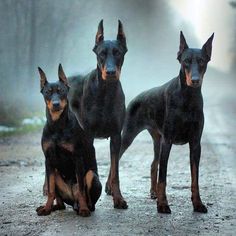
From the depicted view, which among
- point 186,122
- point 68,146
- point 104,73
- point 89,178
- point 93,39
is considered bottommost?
point 89,178

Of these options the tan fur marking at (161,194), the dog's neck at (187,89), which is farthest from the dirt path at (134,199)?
the dog's neck at (187,89)

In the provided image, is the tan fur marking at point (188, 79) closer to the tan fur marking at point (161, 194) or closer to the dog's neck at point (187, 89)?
the dog's neck at point (187, 89)

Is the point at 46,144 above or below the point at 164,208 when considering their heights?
above

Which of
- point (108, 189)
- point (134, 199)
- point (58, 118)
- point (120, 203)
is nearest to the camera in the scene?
point (58, 118)

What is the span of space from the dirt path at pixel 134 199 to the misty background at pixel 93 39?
3947 millimetres

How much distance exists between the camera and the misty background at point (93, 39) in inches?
832

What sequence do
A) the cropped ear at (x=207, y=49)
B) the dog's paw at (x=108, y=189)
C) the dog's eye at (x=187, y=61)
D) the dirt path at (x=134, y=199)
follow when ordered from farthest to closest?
the dog's paw at (x=108, y=189), the cropped ear at (x=207, y=49), the dog's eye at (x=187, y=61), the dirt path at (x=134, y=199)

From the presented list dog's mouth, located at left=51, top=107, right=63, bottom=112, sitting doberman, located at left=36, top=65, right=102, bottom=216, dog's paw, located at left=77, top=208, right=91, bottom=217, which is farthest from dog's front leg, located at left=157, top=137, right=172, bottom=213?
dog's mouth, located at left=51, top=107, right=63, bottom=112

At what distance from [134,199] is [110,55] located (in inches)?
76.2

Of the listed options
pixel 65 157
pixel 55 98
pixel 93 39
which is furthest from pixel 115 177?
pixel 93 39

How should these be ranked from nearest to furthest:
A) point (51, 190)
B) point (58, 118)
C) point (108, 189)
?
point (58, 118) → point (51, 190) → point (108, 189)

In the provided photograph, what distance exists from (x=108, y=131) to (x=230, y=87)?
2831cm

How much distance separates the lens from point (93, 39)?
2566cm

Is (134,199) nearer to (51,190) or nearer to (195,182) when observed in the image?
(195,182)
